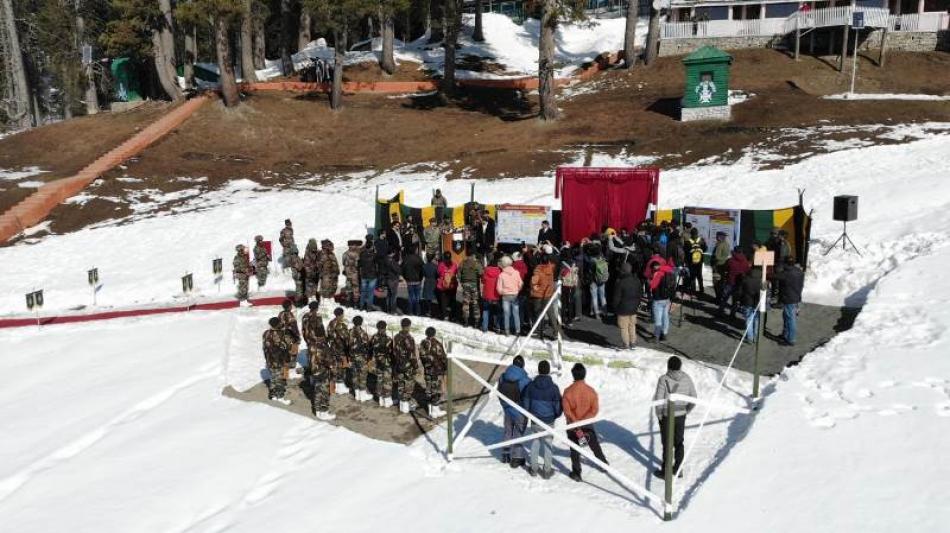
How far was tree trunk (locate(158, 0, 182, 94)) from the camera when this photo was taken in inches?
Result: 1507

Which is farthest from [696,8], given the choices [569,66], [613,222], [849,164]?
[613,222]

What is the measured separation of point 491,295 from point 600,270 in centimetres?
225

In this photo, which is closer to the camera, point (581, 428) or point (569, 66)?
point (581, 428)

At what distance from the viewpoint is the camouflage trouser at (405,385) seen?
38.4 ft

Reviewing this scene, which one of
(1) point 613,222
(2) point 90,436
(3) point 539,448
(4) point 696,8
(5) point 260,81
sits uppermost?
(4) point 696,8

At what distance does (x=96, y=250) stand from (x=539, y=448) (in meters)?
20.2

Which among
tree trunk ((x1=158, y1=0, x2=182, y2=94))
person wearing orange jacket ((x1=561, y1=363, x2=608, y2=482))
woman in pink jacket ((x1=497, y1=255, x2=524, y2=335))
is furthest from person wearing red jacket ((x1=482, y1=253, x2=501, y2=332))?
tree trunk ((x1=158, y1=0, x2=182, y2=94))

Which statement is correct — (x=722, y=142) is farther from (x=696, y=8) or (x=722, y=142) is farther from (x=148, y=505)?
(x=148, y=505)

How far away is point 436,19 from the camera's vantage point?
148 feet

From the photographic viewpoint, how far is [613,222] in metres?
18.1

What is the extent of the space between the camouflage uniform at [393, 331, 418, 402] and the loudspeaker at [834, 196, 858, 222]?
10.1 meters

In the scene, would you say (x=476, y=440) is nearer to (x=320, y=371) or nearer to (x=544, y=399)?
(x=544, y=399)

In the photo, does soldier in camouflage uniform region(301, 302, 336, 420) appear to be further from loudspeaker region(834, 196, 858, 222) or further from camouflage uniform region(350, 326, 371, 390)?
loudspeaker region(834, 196, 858, 222)

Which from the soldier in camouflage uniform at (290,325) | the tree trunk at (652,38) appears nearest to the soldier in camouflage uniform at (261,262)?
the soldier in camouflage uniform at (290,325)
